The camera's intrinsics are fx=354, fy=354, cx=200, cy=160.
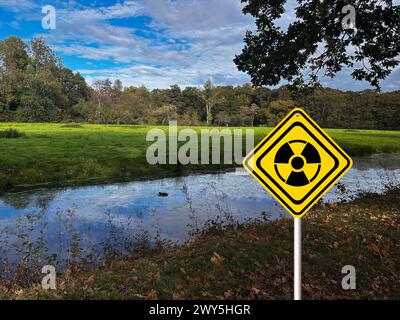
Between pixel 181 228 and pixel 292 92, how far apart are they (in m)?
7.77

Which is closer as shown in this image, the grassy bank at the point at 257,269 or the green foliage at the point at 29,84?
the grassy bank at the point at 257,269

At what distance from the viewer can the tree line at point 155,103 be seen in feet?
308

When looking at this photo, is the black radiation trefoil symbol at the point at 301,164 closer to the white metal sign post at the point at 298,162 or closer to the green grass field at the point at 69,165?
the white metal sign post at the point at 298,162

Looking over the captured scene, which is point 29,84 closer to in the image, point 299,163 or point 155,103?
point 155,103

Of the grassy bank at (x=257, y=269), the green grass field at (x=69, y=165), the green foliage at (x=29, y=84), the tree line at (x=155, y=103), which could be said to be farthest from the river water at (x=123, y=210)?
the green foliage at (x=29, y=84)

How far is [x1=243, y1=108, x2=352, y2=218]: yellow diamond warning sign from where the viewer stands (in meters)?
4.39

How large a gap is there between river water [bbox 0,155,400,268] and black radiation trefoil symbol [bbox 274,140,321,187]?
9.65m

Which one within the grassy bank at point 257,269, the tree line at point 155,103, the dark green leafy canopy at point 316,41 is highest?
the tree line at point 155,103

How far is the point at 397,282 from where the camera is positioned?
7.20 metres

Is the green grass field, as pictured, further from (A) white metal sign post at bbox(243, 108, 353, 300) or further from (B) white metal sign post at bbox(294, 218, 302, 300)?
(B) white metal sign post at bbox(294, 218, 302, 300)

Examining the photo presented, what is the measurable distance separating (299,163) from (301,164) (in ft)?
0.09

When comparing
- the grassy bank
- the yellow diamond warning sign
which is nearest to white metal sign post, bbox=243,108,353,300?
the yellow diamond warning sign
